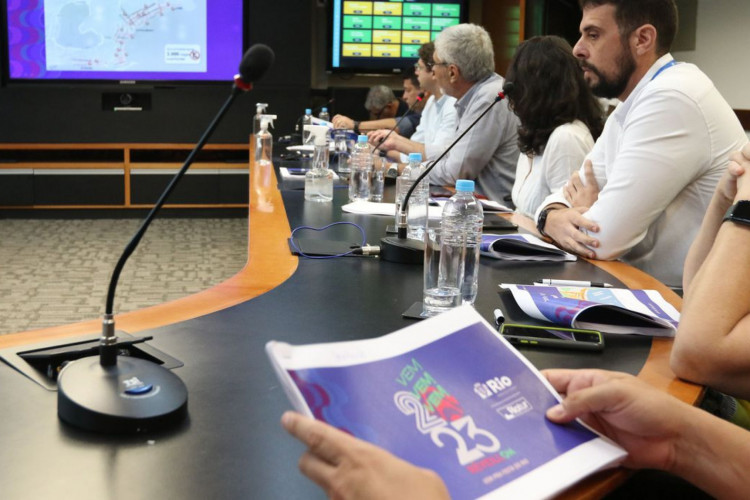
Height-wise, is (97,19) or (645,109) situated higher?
(97,19)

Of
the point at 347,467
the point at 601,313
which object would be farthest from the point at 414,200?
the point at 347,467

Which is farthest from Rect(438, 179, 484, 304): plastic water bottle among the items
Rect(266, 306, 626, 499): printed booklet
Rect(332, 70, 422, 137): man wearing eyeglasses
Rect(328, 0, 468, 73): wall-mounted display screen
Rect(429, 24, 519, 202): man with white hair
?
Rect(328, 0, 468, 73): wall-mounted display screen

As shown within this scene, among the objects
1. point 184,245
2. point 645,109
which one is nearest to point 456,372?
point 645,109

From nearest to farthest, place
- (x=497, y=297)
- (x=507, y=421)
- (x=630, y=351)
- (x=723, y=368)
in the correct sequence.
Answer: (x=507, y=421), (x=723, y=368), (x=630, y=351), (x=497, y=297)

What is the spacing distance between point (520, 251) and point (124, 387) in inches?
45.4

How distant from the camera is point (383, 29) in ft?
21.7

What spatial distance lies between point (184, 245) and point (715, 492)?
14.3 ft

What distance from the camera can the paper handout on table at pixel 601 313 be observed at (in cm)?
129

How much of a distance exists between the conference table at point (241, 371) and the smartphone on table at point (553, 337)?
0.02 meters

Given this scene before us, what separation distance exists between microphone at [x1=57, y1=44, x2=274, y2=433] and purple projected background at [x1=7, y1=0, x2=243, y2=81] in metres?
4.86

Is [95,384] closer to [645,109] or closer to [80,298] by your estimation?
[645,109]

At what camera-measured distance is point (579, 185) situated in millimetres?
2254

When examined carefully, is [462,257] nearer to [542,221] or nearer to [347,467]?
[542,221]

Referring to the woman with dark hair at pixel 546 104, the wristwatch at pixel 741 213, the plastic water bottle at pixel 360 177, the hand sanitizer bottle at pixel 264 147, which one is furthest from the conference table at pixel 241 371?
the hand sanitizer bottle at pixel 264 147
